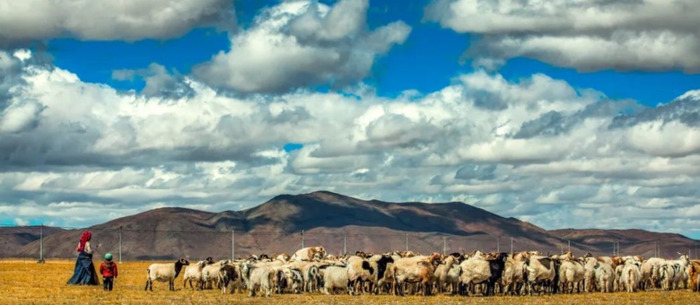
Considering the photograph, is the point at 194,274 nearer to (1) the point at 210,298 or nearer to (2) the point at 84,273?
(2) the point at 84,273

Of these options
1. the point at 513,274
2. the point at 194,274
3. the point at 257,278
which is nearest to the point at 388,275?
the point at 513,274

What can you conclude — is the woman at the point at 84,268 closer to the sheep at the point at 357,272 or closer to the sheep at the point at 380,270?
the sheep at the point at 357,272

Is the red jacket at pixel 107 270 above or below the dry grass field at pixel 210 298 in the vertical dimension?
above

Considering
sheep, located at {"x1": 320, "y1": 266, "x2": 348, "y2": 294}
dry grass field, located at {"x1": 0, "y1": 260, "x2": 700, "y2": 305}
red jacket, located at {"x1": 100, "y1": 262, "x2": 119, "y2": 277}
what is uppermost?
red jacket, located at {"x1": 100, "y1": 262, "x2": 119, "y2": 277}

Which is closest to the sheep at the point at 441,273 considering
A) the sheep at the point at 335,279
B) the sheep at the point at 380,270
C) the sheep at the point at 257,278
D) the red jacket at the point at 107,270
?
the sheep at the point at 380,270

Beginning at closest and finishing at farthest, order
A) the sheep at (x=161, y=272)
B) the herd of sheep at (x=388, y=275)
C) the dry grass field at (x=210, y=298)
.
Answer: the dry grass field at (x=210, y=298)
the herd of sheep at (x=388, y=275)
the sheep at (x=161, y=272)

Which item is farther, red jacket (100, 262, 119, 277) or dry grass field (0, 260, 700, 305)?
red jacket (100, 262, 119, 277)

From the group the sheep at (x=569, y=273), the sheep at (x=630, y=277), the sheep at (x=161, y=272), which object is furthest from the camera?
the sheep at (x=630, y=277)

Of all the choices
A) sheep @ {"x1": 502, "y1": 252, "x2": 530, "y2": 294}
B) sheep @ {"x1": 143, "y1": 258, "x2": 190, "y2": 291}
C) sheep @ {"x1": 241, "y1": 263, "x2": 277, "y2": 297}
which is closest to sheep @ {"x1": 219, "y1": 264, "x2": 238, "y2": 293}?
sheep @ {"x1": 241, "y1": 263, "x2": 277, "y2": 297}

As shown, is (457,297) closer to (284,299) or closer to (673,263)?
(284,299)

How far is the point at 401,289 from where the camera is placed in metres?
44.2

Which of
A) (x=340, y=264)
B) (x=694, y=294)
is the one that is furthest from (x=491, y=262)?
(x=694, y=294)

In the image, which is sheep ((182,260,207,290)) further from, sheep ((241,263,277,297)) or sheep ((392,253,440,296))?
sheep ((392,253,440,296))

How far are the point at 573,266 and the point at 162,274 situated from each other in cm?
2032
